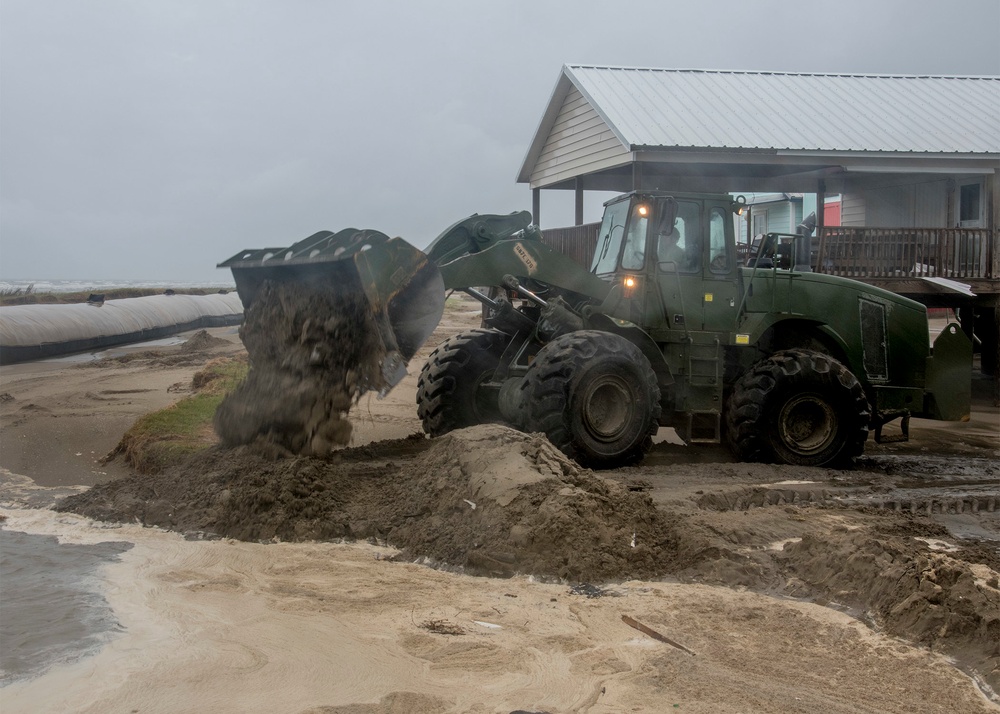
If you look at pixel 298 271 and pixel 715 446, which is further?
pixel 715 446

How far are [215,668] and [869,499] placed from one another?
6008 millimetres

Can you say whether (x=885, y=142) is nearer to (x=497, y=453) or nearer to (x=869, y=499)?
(x=869, y=499)

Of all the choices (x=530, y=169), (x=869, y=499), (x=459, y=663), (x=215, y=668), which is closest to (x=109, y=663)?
(x=215, y=668)

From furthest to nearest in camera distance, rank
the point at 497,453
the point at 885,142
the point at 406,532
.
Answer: the point at 885,142
the point at 497,453
the point at 406,532

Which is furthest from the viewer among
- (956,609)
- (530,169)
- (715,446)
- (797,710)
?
(530,169)

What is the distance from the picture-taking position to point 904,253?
55.3ft

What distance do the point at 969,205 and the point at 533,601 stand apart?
64.8ft

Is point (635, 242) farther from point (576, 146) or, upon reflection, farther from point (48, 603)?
point (576, 146)

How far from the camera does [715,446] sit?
1072 cm

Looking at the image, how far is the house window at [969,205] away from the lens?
832 inches

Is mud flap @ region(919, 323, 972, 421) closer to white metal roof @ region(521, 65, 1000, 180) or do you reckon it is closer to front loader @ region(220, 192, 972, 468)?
front loader @ region(220, 192, 972, 468)

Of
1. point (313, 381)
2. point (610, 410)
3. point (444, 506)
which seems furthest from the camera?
point (610, 410)

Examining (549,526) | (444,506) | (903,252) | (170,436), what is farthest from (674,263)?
(903,252)

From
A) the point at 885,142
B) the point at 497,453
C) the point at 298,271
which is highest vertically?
the point at 885,142
